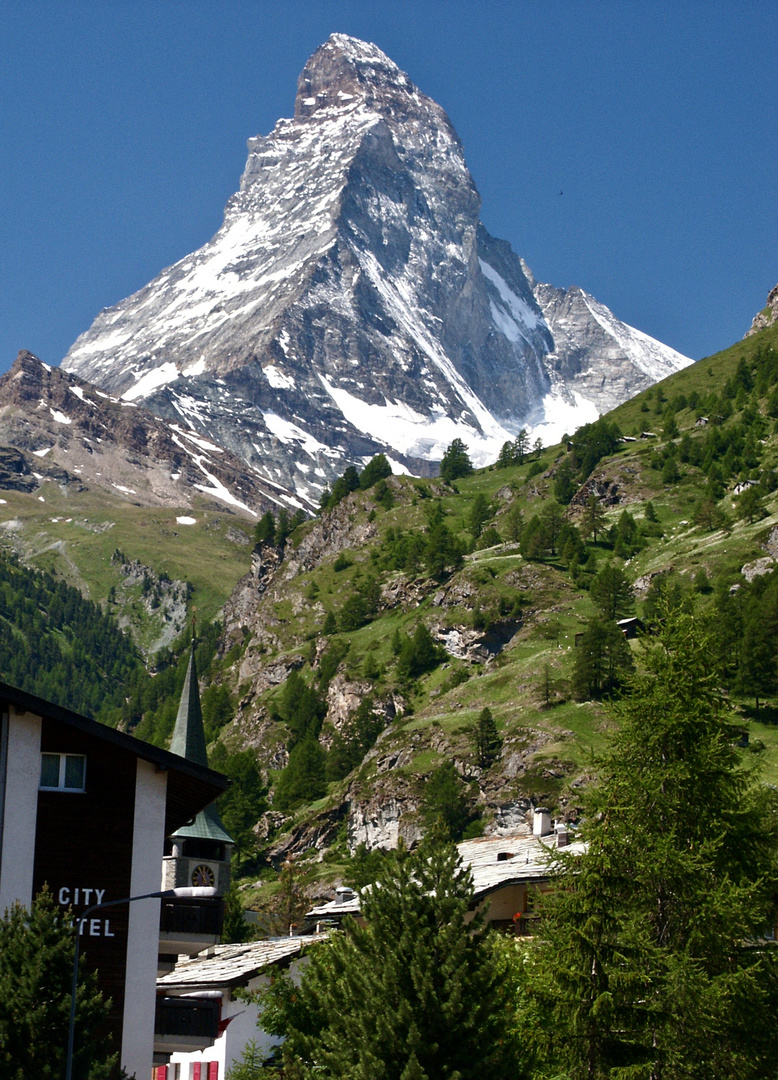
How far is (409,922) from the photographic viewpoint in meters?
34.4

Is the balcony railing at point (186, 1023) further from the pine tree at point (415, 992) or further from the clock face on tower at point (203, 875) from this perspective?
the clock face on tower at point (203, 875)

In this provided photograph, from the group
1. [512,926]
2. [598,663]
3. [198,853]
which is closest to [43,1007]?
[512,926]

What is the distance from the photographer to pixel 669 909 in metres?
37.2

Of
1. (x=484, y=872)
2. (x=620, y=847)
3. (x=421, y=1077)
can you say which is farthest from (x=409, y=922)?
(x=484, y=872)

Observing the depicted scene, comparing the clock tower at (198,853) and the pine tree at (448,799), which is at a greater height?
the pine tree at (448,799)

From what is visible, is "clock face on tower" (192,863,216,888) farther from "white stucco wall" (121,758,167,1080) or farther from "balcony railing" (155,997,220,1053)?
"white stucco wall" (121,758,167,1080)

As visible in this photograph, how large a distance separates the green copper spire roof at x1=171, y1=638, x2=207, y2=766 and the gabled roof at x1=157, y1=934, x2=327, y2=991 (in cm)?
3262

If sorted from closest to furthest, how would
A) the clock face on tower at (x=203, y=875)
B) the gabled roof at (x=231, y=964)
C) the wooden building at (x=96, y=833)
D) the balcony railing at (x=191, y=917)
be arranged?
the wooden building at (x=96, y=833) → the balcony railing at (x=191, y=917) → the gabled roof at (x=231, y=964) → the clock face on tower at (x=203, y=875)

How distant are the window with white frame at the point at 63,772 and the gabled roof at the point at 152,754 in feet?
2.92

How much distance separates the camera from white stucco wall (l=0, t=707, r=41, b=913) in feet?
132

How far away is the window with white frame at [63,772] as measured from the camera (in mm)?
41875

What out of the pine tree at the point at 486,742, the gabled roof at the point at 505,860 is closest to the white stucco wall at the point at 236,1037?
the gabled roof at the point at 505,860

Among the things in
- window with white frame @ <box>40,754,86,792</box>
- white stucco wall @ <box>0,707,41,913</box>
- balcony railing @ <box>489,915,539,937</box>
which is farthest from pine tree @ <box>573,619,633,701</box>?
white stucco wall @ <box>0,707,41,913</box>

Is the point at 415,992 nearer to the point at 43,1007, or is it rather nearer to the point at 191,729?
the point at 43,1007
